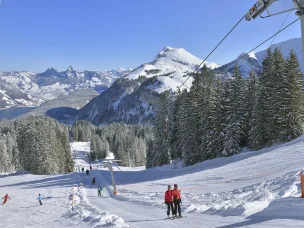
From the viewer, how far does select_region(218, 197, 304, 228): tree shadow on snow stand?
44.1 feet

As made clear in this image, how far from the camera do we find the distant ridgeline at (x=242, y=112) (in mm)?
42281

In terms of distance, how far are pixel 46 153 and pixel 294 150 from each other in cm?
5721

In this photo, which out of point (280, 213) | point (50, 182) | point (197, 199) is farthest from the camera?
point (50, 182)

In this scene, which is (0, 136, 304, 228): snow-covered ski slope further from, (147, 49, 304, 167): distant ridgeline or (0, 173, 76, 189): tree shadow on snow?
(147, 49, 304, 167): distant ridgeline

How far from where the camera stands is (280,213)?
13.9 meters

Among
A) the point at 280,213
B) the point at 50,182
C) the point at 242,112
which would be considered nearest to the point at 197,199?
the point at 280,213

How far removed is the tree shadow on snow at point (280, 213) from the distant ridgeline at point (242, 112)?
29.5m

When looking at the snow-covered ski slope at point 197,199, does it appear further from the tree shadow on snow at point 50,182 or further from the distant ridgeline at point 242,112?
the distant ridgeline at point 242,112

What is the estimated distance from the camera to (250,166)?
122ft

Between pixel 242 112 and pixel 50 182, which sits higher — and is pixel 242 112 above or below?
above

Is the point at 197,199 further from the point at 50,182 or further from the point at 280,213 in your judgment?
the point at 50,182

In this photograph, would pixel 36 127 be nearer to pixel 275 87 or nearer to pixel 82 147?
pixel 275 87

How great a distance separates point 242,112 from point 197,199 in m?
25.3

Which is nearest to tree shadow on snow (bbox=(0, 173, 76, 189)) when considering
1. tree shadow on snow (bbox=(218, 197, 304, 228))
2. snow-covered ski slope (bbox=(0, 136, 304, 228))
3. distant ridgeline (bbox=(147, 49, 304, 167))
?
snow-covered ski slope (bbox=(0, 136, 304, 228))
